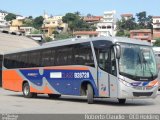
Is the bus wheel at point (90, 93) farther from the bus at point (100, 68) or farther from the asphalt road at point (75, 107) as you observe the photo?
the asphalt road at point (75, 107)

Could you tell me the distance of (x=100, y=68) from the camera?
64.0 ft

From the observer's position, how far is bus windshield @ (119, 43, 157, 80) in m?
18.8

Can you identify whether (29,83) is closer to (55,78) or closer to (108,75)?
(55,78)

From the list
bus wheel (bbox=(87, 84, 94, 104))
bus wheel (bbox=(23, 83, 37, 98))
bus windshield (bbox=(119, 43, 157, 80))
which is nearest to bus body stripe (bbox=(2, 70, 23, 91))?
bus wheel (bbox=(23, 83, 37, 98))

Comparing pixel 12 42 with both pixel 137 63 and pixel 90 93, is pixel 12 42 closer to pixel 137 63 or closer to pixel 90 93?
pixel 90 93

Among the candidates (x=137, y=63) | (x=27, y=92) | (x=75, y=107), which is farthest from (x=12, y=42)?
(x=75, y=107)

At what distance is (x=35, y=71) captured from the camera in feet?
82.9

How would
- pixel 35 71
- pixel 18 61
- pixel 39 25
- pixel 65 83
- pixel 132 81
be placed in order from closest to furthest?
1. pixel 132 81
2. pixel 65 83
3. pixel 35 71
4. pixel 18 61
5. pixel 39 25

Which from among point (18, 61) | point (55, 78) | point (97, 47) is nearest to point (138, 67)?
point (97, 47)

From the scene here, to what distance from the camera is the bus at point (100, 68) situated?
61.6 ft

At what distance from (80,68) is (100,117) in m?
7.24

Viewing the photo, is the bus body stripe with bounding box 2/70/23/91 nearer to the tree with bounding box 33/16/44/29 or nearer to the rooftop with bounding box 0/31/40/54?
the rooftop with bounding box 0/31/40/54

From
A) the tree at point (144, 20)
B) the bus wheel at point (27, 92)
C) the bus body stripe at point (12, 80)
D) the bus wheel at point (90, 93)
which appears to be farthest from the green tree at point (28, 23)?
the bus wheel at point (90, 93)

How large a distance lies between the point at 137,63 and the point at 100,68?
1555 mm
